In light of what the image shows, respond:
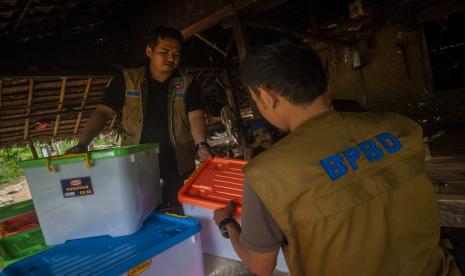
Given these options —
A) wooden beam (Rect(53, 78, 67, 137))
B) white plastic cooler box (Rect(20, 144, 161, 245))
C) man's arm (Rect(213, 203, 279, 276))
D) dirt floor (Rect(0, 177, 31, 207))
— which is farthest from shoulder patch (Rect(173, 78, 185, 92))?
dirt floor (Rect(0, 177, 31, 207))

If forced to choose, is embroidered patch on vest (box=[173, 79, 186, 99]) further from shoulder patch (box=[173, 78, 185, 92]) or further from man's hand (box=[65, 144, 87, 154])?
man's hand (box=[65, 144, 87, 154])

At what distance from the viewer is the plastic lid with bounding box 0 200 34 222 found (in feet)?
5.44

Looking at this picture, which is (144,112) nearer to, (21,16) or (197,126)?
(197,126)

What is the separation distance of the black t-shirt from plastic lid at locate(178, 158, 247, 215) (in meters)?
0.88

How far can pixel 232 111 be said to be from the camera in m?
6.97

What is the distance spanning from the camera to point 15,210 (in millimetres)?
1728

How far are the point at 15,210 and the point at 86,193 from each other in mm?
679

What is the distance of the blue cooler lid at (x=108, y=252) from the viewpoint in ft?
3.87

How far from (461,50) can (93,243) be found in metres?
8.19

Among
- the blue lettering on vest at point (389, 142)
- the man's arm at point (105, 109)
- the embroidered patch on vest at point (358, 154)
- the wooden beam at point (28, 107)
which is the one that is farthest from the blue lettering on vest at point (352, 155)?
the wooden beam at point (28, 107)

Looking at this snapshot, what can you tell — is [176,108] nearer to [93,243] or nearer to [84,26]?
[93,243]

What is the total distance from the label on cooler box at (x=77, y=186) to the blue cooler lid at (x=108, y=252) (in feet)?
0.84

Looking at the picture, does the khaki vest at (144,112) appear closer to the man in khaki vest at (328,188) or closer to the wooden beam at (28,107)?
the man in khaki vest at (328,188)

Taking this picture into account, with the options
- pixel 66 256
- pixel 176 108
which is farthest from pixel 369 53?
pixel 66 256
